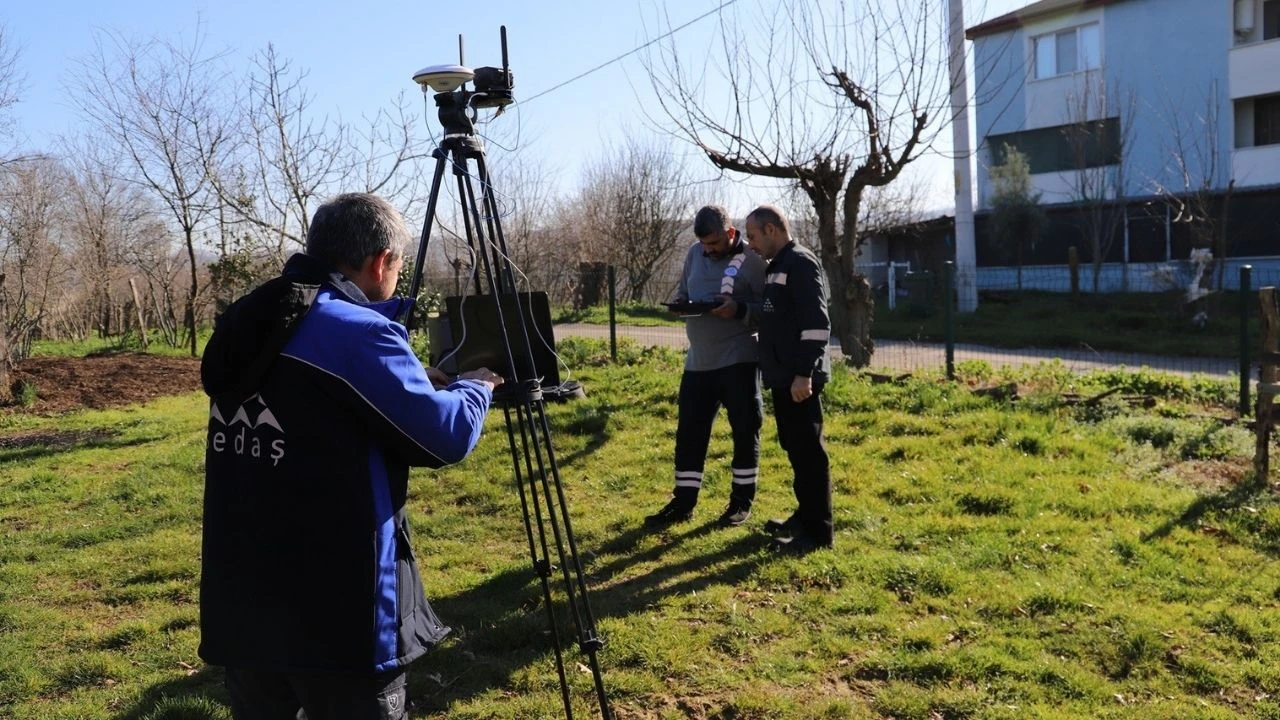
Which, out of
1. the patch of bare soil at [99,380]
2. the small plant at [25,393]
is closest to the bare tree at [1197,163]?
the patch of bare soil at [99,380]

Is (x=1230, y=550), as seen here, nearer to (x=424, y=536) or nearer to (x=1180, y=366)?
(x=424, y=536)

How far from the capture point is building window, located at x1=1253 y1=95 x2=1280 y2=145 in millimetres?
24094

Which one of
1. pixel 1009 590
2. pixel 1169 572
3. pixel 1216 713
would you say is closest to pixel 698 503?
pixel 1009 590

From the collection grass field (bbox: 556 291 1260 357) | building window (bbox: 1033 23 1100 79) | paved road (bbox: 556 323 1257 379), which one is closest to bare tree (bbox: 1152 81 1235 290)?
grass field (bbox: 556 291 1260 357)

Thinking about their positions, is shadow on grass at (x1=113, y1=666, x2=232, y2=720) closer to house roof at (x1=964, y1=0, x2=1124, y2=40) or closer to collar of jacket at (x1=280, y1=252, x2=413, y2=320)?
collar of jacket at (x1=280, y1=252, x2=413, y2=320)

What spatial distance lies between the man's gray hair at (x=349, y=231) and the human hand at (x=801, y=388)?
3104mm

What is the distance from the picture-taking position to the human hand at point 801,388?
508cm

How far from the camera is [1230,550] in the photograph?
514 centimetres

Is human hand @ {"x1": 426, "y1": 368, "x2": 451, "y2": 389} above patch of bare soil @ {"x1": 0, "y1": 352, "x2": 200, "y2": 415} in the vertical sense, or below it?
above

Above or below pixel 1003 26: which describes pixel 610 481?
below

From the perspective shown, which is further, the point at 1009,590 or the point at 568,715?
the point at 1009,590

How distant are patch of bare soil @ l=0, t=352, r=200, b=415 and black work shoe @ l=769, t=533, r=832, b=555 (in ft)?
32.9

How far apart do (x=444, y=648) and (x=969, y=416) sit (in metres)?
5.04

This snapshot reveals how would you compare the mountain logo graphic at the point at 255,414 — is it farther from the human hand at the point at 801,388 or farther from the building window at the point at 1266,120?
the building window at the point at 1266,120
